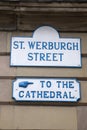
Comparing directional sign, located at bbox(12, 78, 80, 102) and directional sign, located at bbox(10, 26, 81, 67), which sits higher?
directional sign, located at bbox(10, 26, 81, 67)

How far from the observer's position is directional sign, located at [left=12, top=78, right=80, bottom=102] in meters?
9.42

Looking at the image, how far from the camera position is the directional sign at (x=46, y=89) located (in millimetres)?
9422

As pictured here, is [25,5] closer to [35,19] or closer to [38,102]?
[35,19]

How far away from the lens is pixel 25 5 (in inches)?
386

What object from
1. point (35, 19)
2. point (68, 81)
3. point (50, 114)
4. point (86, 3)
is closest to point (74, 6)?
point (86, 3)

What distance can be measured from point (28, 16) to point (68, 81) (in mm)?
1668

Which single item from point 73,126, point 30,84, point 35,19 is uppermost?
point 35,19

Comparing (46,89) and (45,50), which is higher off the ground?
(45,50)

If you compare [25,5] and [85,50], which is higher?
[25,5]

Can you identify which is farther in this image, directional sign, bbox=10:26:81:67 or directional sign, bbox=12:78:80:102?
directional sign, bbox=10:26:81:67

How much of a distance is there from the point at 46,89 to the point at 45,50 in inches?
34.7

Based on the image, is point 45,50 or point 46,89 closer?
point 46,89

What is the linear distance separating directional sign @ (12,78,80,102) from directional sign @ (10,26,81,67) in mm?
372

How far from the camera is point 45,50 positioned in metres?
9.84
